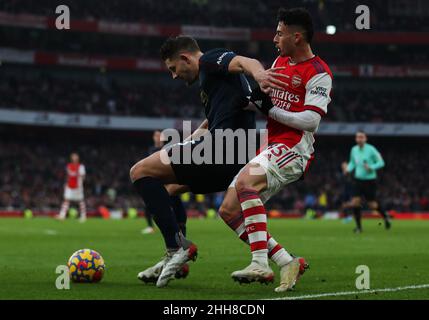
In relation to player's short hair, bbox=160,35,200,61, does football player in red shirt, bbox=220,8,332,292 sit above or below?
below

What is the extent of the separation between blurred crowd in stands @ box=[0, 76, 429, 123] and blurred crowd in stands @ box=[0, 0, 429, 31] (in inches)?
162

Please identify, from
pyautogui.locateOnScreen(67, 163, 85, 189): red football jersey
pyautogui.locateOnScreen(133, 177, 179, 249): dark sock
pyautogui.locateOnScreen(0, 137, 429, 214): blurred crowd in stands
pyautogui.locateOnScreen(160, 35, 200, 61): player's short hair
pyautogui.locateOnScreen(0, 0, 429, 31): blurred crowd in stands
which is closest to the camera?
pyautogui.locateOnScreen(133, 177, 179, 249): dark sock

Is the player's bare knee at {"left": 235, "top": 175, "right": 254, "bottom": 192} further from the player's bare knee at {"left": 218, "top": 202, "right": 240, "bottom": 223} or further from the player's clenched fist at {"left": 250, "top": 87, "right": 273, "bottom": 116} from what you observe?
the player's clenched fist at {"left": 250, "top": 87, "right": 273, "bottom": 116}

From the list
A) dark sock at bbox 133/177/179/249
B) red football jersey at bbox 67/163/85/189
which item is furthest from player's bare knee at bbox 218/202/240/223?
red football jersey at bbox 67/163/85/189

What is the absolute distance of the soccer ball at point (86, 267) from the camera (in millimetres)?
7195

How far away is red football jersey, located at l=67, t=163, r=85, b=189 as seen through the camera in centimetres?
2695

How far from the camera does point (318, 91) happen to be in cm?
647

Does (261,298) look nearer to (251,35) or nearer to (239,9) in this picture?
(251,35)

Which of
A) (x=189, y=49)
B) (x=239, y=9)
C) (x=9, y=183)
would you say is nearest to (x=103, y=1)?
(x=239, y=9)

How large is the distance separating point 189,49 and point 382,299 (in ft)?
8.85

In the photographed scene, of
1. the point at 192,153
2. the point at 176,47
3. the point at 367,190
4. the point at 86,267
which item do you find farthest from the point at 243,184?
the point at 367,190

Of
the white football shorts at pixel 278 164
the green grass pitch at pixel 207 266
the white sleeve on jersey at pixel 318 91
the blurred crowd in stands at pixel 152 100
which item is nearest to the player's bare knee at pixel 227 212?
the white football shorts at pixel 278 164

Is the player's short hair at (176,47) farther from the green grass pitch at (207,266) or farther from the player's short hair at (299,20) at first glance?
the green grass pitch at (207,266)
